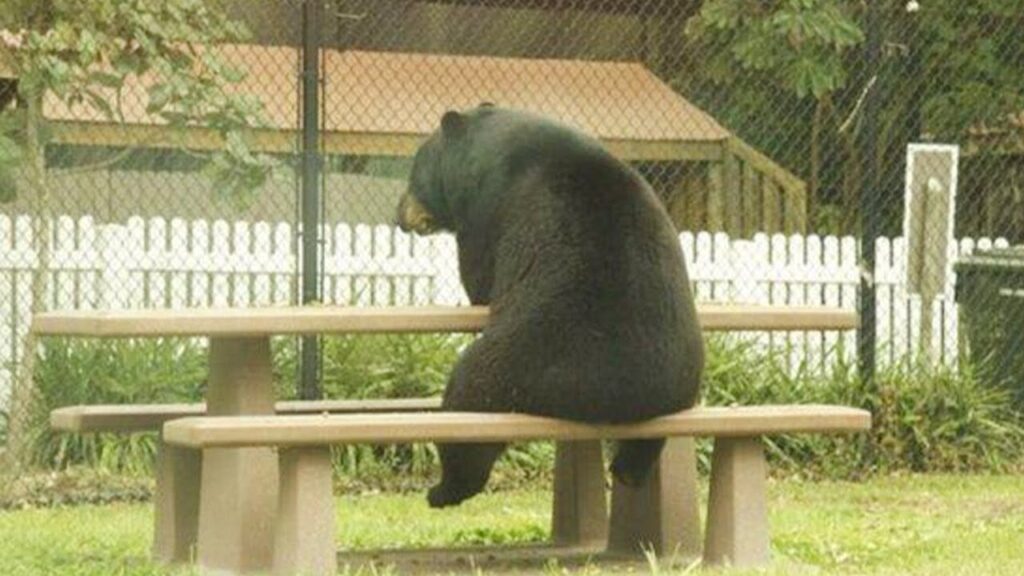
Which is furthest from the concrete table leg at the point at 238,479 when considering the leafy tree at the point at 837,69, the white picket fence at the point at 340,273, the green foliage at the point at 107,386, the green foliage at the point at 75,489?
the leafy tree at the point at 837,69

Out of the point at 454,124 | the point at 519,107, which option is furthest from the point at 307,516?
the point at 519,107

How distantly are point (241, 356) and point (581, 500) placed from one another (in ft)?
5.25

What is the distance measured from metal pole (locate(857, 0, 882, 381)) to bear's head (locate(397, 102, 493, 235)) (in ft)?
16.3

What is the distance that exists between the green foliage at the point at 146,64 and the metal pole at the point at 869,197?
3287 mm

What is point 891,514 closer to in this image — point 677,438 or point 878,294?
point 677,438

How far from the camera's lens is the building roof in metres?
17.9

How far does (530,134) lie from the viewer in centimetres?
882

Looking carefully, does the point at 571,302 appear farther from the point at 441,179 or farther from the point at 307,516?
the point at 441,179

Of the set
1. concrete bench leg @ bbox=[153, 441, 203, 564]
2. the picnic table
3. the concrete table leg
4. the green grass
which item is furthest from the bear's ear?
the green grass

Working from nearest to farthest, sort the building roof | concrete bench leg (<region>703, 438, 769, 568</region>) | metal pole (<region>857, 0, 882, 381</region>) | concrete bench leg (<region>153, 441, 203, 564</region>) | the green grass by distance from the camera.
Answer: concrete bench leg (<region>703, 438, 769, 568</region>) → the green grass → concrete bench leg (<region>153, 441, 203, 564</region>) → metal pole (<region>857, 0, 882, 381</region>) → the building roof

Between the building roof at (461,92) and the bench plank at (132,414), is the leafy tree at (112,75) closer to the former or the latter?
the bench plank at (132,414)

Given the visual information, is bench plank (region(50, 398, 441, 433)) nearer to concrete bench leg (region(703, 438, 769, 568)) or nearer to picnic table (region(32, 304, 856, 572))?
picnic table (region(32, 304, 856, 572))

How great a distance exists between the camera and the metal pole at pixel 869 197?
13867 mm

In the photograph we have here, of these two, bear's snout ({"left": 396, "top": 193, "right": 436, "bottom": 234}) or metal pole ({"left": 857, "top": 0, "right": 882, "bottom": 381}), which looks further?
metal pole ({"left": 857, "top": 0, "right": 882, "bottom": 381})
